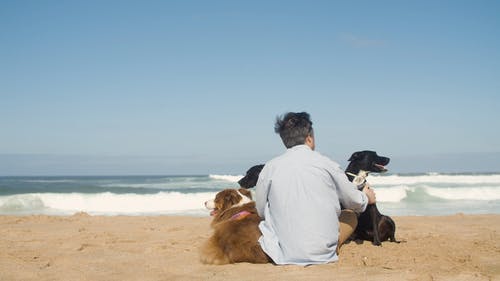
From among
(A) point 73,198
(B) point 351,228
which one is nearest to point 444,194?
(A) point 73,198

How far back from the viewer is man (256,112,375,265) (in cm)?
424

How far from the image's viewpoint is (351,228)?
5348 mm

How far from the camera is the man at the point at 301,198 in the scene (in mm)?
4238

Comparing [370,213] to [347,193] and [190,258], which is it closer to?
[347,193]

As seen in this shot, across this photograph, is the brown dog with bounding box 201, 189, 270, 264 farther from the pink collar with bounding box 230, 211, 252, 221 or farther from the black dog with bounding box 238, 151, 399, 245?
the black dog with bounding box 238, 151, 399, 245

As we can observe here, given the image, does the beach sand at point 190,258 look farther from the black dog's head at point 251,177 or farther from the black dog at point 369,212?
the black dog's head at point 251,177

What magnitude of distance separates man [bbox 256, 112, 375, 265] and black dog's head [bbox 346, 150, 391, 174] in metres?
2.01

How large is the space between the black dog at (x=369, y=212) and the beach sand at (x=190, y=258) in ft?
0.56

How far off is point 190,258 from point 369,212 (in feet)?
7.50

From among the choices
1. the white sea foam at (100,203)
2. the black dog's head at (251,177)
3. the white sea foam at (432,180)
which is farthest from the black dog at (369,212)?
the white sea foam at (432,180)

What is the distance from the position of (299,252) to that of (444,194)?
69.4 ft

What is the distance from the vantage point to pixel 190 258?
18.2ft

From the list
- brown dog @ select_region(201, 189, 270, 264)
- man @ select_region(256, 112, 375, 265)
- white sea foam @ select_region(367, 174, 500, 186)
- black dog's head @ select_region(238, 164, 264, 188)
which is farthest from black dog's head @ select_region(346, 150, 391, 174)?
white sea foam @ select_region(367, 174, 500, 186)

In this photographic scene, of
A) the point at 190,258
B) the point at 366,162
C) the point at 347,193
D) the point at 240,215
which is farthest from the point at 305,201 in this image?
the point at 366,162
